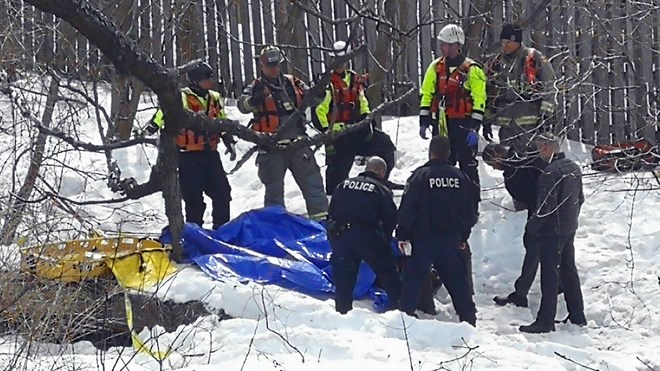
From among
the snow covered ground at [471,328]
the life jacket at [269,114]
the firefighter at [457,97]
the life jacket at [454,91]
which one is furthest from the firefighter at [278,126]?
the life jacket at [454,91]

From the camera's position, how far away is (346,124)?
10734 millimetres

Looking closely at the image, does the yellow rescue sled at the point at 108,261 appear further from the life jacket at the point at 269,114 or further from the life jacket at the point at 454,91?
the life jacket at the point at 454,91

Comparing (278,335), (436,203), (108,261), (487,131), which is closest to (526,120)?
(487,131)

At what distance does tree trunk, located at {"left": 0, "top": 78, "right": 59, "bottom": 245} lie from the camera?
7.83 metres

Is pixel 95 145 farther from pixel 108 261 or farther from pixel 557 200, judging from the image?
pixel 557 200

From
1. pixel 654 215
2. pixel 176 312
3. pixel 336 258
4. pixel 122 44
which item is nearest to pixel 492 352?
pixel 336 258

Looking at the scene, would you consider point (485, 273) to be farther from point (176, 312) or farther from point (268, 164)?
point (176, 312)

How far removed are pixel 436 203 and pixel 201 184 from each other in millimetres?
2773

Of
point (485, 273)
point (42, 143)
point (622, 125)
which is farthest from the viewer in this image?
point (622, 125)

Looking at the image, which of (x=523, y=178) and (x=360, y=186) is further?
(x=523, y=178)

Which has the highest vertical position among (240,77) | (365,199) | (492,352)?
(240,77)

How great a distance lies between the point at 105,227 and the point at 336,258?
3.58 m

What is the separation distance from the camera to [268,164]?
1039 centimetres

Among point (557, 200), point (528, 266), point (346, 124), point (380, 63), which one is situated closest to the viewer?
point (557, 200)
